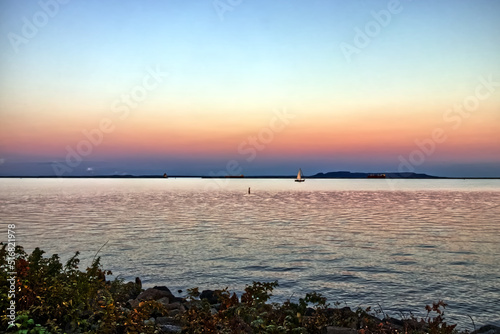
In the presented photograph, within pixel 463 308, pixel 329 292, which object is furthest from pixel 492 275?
pixel 329 292

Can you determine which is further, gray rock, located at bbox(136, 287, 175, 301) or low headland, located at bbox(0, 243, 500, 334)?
gray rock, located at bbox(136, 287, 175, 301)

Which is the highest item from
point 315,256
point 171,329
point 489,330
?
point 171,329

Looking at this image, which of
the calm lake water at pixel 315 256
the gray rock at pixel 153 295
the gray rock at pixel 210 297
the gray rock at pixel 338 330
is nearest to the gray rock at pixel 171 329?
the gray rock at pixel 338 330

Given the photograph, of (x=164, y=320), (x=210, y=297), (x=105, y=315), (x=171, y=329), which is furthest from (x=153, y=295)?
(x=105, y=315)

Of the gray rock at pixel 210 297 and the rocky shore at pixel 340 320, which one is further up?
the rocky shore at pixel 340 320

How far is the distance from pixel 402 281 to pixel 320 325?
407 inches

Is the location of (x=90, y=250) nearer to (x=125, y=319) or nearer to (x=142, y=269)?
(x=142, y=269)

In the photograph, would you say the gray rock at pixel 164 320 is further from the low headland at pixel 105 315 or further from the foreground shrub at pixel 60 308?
the foreground shrub at pixel 60 308

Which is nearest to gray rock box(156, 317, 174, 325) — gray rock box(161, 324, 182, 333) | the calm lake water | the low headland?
the low headland

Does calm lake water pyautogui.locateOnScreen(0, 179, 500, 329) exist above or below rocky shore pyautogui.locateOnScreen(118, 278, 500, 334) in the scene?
below

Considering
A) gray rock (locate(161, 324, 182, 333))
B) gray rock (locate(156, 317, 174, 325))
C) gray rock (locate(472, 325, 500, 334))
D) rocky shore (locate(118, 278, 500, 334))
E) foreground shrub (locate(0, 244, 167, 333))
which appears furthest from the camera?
gray rock (locate(472, 325, 500, 334))

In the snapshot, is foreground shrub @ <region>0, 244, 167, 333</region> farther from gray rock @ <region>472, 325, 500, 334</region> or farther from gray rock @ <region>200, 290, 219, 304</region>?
gray rock @ <region>472, 325, 500, 334</region>

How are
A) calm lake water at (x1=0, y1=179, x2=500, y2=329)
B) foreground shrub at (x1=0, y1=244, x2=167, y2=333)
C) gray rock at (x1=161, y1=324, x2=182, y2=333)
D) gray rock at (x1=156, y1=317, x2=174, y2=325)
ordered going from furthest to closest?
calm lake water at (x1=0, y1=179, x2=500, y2=329) → gray rock at (x1=156, y1=317, x2=174, y2=325) → gray rock at (x1=161, y1=324, x2=182, y2=333) → foreground shrub at (x1=0, y1=244, x2=167, y2=333)

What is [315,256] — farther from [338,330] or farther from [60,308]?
[60,308]
